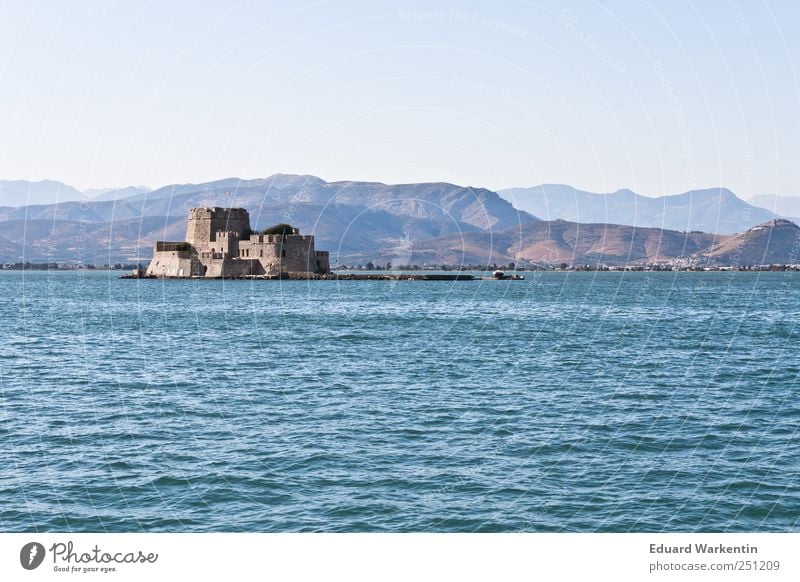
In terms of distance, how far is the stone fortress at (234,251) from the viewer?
157125mm

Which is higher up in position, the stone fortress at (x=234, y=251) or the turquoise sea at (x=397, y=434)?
the stone fortress at (x=234, y=251)

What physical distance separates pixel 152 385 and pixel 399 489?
18.5m

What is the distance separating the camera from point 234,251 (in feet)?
524

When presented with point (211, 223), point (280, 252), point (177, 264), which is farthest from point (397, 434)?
point (177, 264)

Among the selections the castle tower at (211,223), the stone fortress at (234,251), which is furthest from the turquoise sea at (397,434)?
the castle tower at (211,223)

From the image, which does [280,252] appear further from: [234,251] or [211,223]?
[211,223]

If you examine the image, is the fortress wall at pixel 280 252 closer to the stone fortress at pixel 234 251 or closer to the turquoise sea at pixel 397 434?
the stone fortress at pixel 234 251

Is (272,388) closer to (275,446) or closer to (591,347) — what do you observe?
(275,446)
